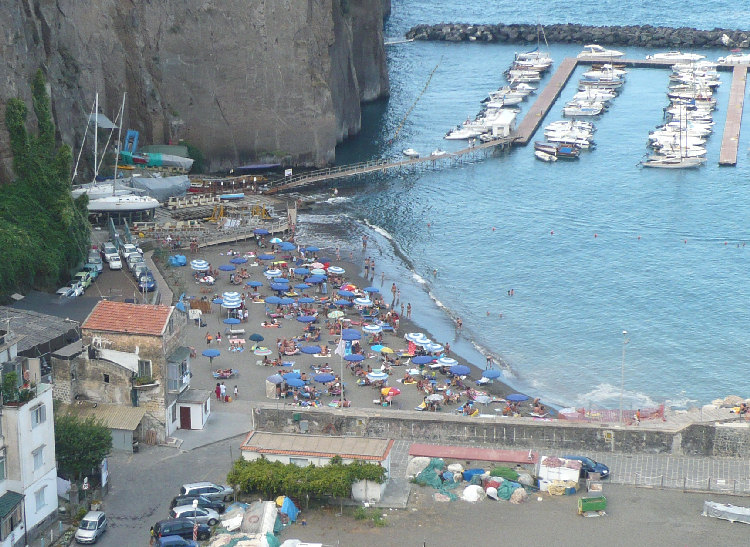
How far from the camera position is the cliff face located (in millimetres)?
89250

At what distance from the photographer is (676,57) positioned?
13900 cm

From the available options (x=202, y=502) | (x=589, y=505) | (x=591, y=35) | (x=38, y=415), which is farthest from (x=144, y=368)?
(x=591, y=35)

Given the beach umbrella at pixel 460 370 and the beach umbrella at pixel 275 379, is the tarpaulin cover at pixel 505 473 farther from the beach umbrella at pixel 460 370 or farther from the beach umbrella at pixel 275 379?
the beach umbrella at pixel 460 370

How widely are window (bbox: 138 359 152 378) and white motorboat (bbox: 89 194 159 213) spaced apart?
101ft

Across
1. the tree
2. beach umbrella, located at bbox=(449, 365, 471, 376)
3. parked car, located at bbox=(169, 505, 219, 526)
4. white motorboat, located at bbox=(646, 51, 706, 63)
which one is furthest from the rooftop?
white motorboat, located at bbox=(646, 51, 706, 63)

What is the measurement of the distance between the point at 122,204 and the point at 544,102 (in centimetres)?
5336

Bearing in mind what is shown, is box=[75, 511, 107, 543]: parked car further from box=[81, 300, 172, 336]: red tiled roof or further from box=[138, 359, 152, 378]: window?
box=[81, 300, 172, 336]: red tiled roof

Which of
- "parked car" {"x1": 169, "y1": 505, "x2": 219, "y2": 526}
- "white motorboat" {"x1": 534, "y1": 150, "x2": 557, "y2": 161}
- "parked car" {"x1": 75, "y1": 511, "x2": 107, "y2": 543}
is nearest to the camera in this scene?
"parked car" {"x1": 75, "y1": 511, "x2": 107, "y2": 543}

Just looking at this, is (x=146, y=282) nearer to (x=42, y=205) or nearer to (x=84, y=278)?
(x=84, y=278)

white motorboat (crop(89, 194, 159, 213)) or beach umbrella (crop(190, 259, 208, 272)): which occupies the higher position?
white motorboat (crop(89, 194, 159, 213))

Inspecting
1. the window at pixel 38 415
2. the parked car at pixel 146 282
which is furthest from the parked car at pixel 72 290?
the window at pixel 38 415

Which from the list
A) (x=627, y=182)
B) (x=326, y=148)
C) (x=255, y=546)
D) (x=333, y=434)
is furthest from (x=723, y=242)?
(x=255, y=546)

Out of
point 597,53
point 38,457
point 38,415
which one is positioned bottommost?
point 38,457

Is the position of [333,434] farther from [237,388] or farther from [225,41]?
[225,41]
